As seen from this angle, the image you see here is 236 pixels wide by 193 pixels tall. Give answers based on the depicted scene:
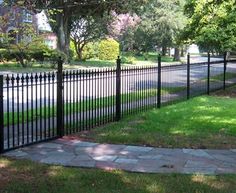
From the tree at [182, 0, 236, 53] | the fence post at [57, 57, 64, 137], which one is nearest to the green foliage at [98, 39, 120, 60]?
the tree at [182, 0, 236, 53]

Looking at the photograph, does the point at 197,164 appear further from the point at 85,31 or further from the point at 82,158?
the point at 85,31

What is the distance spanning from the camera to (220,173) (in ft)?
22.1

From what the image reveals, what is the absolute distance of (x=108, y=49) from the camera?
4853 cm

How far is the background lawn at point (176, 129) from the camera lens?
886 cm

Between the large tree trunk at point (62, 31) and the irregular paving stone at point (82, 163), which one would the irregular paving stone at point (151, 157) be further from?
the large tree trunk at point (62, 31)

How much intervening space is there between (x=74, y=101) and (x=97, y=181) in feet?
19.1

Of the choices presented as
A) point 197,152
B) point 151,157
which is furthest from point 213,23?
point 151,157

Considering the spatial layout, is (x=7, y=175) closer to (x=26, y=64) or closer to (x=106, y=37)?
(x=26, y=64)

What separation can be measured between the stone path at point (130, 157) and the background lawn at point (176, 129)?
51 centimetres

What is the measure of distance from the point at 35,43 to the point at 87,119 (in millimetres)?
21174

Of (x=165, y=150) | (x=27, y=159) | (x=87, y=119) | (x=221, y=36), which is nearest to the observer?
(x=27, y=159)

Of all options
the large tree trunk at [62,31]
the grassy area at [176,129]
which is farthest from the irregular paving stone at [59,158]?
the large tree trunk at [62,31]

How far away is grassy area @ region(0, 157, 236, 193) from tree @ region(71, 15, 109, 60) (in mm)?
40673

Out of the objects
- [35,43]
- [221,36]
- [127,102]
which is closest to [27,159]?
[127,102]
